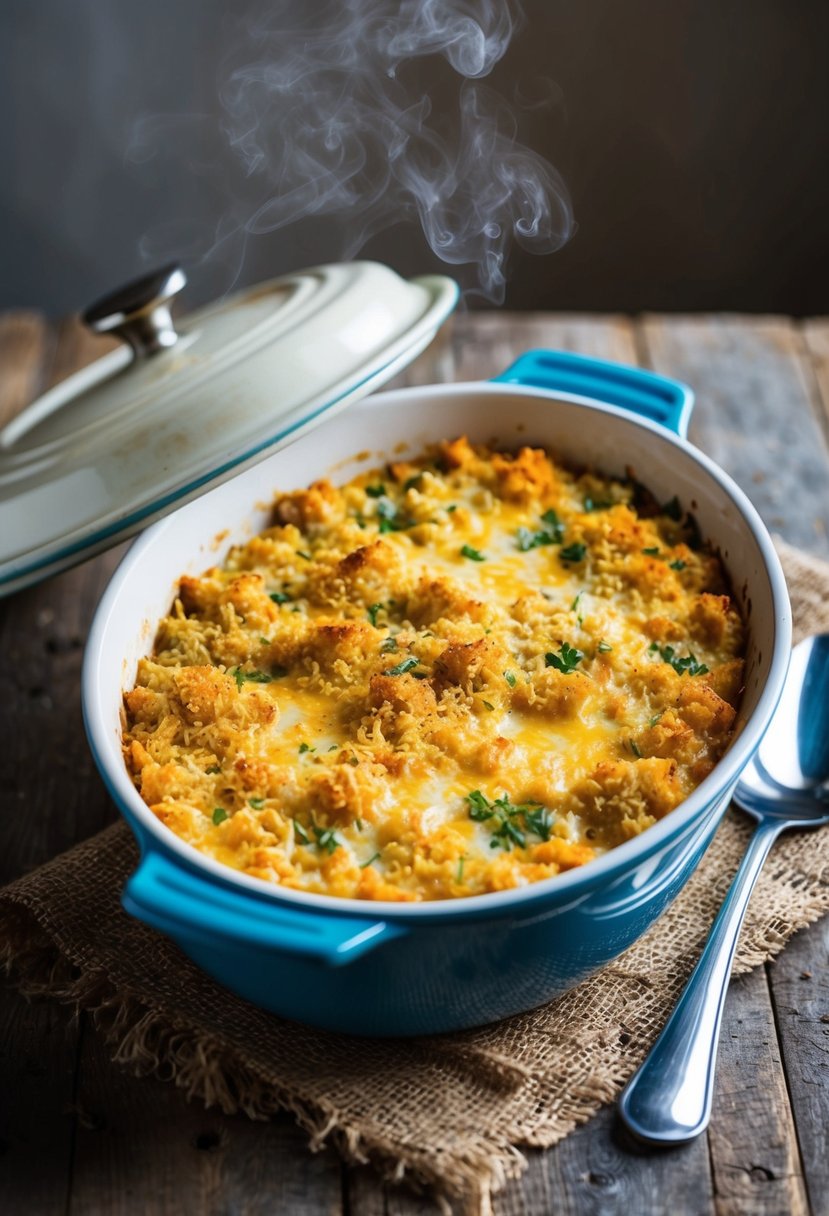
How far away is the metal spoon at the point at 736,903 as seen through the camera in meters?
1.88

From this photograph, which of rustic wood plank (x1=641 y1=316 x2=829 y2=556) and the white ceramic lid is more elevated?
the white ceramic lid

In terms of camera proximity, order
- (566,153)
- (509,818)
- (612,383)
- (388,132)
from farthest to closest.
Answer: (566,153) < (388,132) < (612,383) < (509,818)

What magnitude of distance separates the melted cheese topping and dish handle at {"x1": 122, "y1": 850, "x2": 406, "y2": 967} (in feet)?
0.49

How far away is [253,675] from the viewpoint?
2.28 m

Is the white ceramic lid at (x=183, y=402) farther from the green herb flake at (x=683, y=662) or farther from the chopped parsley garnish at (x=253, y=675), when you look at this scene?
the green herb flake at (x=683, y=662)

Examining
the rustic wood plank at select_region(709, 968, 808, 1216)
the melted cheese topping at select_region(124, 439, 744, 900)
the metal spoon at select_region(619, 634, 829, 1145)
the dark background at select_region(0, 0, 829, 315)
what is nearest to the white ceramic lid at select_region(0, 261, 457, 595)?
the melted cheese topping at select_region(124, 439, 744, 900)

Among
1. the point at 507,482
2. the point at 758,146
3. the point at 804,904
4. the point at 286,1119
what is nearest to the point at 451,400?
the point at 507,482

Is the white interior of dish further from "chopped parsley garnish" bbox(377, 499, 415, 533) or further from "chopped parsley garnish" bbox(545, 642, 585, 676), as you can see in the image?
"chopped parsley garnish" bbox(545, 642, 585, 676)

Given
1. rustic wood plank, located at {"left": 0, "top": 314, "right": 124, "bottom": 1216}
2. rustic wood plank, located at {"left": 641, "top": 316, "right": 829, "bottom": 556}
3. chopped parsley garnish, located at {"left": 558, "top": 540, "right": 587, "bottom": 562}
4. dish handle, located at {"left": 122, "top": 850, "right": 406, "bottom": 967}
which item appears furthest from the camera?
rustic wood plank, located at {"left": 641, "top": 316, "right": 829, "bottom": 556}

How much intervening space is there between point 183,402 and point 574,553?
2.68 feet

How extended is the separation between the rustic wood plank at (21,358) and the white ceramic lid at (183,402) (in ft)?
4.09

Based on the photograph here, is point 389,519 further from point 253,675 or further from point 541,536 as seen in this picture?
point 253,675

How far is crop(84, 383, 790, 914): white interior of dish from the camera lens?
2.01 meters

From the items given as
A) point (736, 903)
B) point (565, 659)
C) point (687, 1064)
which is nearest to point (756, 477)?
point (565, 659)
